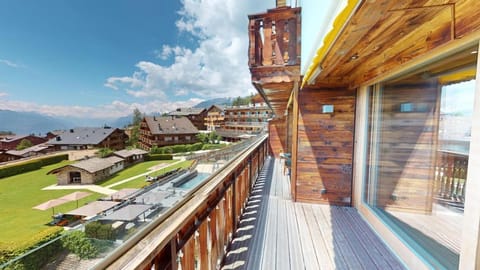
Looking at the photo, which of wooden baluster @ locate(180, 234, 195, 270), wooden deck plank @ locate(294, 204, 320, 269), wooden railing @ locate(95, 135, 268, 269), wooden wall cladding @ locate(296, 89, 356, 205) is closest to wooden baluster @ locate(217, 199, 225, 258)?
wooden railing @ locate(95, 135, 268, 269)

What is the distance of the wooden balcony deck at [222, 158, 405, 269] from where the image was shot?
6.21 feet

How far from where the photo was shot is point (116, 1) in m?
18.9

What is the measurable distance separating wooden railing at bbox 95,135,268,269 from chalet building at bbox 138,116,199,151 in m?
30.4

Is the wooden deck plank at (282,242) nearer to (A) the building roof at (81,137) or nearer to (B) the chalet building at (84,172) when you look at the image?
(B) the chalet building at (84,172)

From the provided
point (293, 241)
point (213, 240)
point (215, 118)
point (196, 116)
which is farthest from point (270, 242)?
point (196, 116)

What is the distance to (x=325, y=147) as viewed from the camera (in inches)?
125

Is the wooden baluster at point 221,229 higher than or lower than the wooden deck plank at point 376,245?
higher

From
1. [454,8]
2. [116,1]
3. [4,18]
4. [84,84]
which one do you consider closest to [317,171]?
[454,8]

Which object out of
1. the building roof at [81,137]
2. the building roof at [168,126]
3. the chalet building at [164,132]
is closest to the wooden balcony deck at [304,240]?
the building roof at [81,137]

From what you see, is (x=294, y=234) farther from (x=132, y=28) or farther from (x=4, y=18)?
(x=132, y=28)

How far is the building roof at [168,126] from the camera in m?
30.7

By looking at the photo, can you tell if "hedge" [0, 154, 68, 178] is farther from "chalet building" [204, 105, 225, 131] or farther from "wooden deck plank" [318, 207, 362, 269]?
"chalet building" [204, 105, 225, 131]

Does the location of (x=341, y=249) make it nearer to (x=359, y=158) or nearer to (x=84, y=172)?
(x=359, y=158)

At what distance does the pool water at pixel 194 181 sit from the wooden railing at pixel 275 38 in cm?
183
